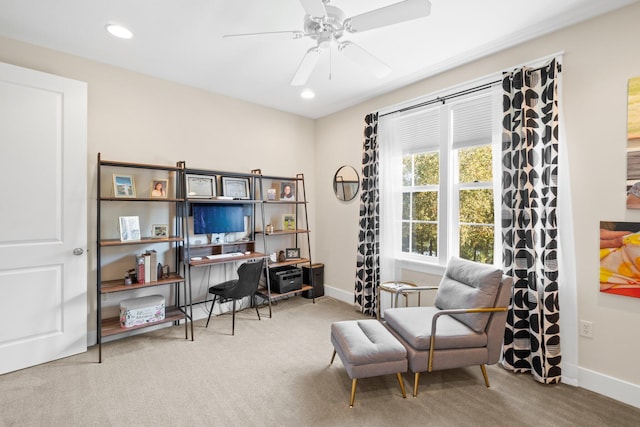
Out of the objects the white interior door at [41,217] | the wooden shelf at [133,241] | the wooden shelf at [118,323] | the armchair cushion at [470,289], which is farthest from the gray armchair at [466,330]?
the white interior door at [41,217]

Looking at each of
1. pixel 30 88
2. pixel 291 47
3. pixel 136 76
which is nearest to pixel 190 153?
pixel 136 76

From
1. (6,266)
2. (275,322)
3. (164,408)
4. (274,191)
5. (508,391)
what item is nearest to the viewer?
(164,408)

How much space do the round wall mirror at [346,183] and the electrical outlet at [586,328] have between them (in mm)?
2663

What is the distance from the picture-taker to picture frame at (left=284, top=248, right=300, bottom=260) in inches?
168

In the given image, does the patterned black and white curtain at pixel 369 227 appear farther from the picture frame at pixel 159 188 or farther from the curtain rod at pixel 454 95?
the picture frame at pixel 159 188

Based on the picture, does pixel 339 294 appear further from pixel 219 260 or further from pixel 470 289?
pixel 470 289

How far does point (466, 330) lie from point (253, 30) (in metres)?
2.93

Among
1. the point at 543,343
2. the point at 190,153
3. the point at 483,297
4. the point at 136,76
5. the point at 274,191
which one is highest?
the point at 136,76

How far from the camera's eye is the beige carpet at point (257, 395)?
1.92m

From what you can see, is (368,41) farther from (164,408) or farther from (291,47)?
(164,408)

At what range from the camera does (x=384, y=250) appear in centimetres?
365

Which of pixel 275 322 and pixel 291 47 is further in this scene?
pixel 275 322

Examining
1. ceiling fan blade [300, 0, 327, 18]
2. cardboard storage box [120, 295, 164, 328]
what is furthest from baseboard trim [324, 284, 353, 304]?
ceiling fan blade [300, 0, 327, 18]

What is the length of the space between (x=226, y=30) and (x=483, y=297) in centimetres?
295
